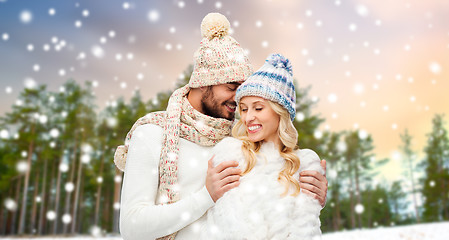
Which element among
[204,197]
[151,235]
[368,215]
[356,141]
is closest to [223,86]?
[204,197]

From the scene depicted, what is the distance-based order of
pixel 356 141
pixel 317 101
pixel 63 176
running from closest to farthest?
pixel 317 101 < pixel 356 141 < pixel 63 176

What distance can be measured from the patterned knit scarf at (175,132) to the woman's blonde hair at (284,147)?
29 centimetres

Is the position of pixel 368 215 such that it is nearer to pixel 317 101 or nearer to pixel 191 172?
pixel 317 101

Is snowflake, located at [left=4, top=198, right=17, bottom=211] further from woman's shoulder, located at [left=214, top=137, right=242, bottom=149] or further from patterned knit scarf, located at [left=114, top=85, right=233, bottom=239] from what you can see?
woman's shoulder, located at [left=214, top=137, right=242, bottom=149]

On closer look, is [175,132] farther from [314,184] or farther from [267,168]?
[314,184]

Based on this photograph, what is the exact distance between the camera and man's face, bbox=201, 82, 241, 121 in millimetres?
3160

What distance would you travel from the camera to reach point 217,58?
315 cm

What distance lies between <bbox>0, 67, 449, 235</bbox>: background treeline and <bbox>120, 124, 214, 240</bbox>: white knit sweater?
35.0 ft

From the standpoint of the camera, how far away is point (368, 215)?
134ft

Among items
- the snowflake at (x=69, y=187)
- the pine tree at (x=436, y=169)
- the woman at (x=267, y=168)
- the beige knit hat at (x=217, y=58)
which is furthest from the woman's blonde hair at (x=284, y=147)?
the pine tree at (x=436, y=169)

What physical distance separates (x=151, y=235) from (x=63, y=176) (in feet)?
97.7

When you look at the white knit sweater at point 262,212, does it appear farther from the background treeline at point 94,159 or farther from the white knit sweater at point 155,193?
the background treeline at point 94,159

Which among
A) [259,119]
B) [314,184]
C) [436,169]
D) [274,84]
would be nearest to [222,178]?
[259,119]

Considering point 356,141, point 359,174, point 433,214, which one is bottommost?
point 433,214
